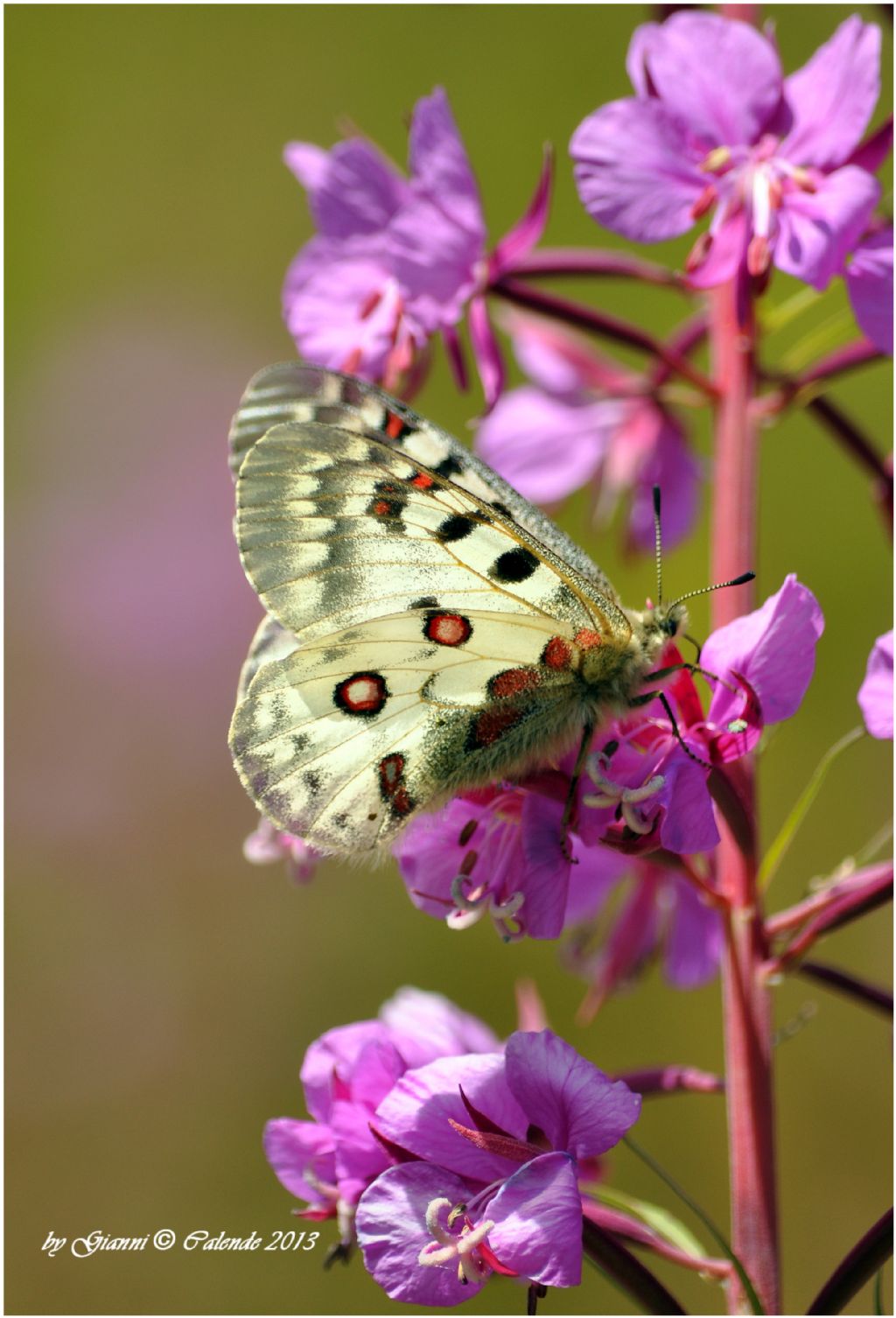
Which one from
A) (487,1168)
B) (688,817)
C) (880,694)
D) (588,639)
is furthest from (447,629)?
(487,1168)

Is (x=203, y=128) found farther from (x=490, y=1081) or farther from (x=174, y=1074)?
(x=490, y=1081)

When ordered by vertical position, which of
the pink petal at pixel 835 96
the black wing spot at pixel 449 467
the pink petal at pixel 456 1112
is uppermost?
the pink petal at pixel 835 96

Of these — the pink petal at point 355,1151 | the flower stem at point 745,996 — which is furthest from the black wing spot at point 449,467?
the pink petal at point 355,1151

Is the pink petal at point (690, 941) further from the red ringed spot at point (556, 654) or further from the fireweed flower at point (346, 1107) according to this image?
the red ringed spot at point (556, 654)

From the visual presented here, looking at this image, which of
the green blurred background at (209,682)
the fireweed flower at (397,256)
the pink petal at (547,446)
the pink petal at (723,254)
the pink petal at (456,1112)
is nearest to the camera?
the pink petal at (456,1112)

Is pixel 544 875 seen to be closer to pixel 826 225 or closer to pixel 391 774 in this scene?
pixel 391 774

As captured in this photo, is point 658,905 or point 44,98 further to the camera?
point 44,98

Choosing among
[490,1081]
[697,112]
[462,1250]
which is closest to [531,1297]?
[462,1250]
